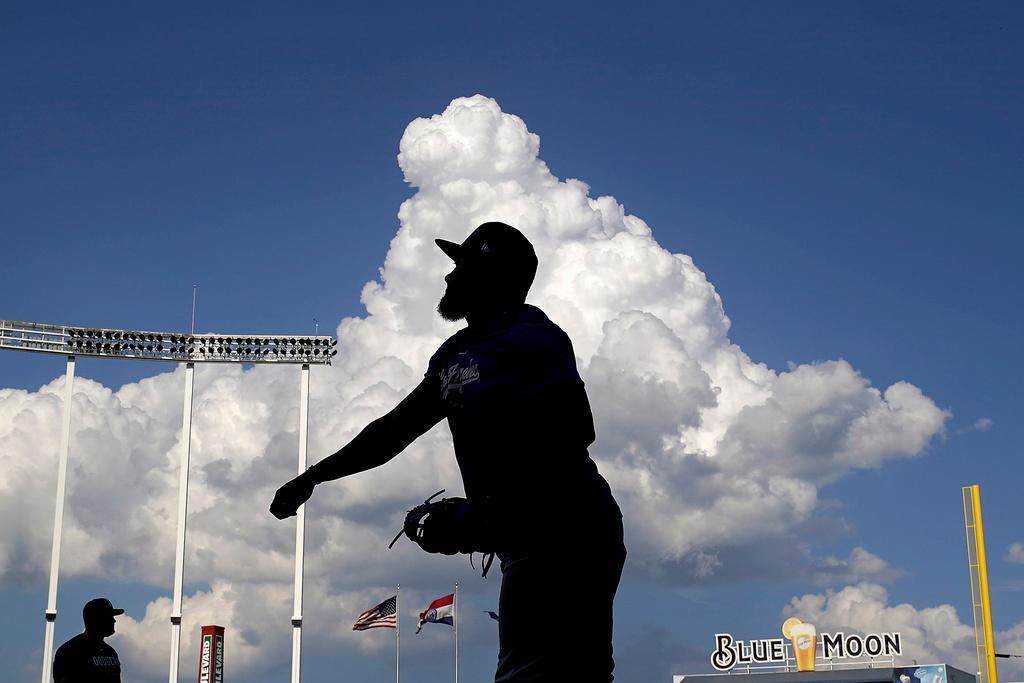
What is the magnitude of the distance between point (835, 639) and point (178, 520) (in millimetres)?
33046

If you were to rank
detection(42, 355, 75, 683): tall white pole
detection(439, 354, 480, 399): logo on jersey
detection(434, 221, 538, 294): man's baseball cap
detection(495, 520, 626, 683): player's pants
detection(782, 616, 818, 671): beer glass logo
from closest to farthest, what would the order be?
detection(495, 520, 626, 683): player's pants < detection(439, 354, 480, 399): logo on jersey < detection(434, 221, 538, 294): man's baseball cap < detection(42, 355, 75, 683): tall white pole < detection(782, 616, 818, 671): beer glass logo

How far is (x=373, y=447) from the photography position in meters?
3.51

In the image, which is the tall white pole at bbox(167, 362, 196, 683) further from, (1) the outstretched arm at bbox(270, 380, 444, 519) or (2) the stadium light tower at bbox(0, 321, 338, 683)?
(1) the outstretched arm at bbox(270, 380, 444, 519)

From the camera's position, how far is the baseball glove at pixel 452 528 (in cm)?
302

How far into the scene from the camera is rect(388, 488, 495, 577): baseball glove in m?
3.02

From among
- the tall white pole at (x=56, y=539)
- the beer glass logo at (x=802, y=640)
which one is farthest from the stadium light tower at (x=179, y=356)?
the beer glass logo at (x=802, y=640)

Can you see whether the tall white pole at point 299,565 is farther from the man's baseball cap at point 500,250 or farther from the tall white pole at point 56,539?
the man's baseball cap at point 500,250

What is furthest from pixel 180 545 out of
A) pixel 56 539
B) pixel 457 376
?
pixel 457 376

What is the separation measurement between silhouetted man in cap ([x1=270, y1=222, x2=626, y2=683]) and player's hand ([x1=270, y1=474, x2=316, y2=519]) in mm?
580

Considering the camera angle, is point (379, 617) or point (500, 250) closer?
point (500, 250)

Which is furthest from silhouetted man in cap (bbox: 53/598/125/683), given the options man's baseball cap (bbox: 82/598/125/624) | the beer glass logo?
the beer glass logo

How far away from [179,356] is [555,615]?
46.5 meters

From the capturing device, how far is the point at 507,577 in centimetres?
308

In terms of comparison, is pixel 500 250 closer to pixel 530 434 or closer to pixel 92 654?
pixel 530 434
